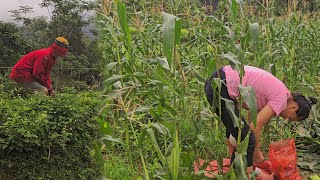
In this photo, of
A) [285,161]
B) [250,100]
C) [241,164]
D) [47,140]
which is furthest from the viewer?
[47,140]

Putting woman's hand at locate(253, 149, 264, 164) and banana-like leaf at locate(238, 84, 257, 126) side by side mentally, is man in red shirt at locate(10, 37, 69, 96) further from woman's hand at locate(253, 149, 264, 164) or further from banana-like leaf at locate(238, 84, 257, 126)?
banana-like leaf at locate(238, 84, 257, 126)

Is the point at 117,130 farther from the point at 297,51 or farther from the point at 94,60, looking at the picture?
the point at 297,51

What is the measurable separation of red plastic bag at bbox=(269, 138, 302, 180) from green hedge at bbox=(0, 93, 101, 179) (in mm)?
1476

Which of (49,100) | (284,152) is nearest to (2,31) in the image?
(49,100)

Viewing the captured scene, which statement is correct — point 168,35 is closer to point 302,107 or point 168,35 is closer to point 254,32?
point 254,32

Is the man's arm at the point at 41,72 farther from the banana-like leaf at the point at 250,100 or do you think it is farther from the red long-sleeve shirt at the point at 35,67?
the banana-like leaf at the point at 250,100

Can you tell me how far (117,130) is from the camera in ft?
12.1

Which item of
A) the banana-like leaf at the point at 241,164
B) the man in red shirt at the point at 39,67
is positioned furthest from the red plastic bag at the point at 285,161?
the man in red shirt at the point at 39,67

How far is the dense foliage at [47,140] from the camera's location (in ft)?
9.58

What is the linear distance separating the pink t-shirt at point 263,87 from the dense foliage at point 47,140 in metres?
1.30

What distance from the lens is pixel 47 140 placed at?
3025 mm

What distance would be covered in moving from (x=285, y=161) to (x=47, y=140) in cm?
175

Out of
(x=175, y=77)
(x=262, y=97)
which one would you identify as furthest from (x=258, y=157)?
(x=175, y=77)

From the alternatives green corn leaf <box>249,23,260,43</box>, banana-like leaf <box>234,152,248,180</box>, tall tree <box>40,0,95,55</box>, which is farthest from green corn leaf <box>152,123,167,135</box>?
tall tree <box>40,0,95,55</box>
